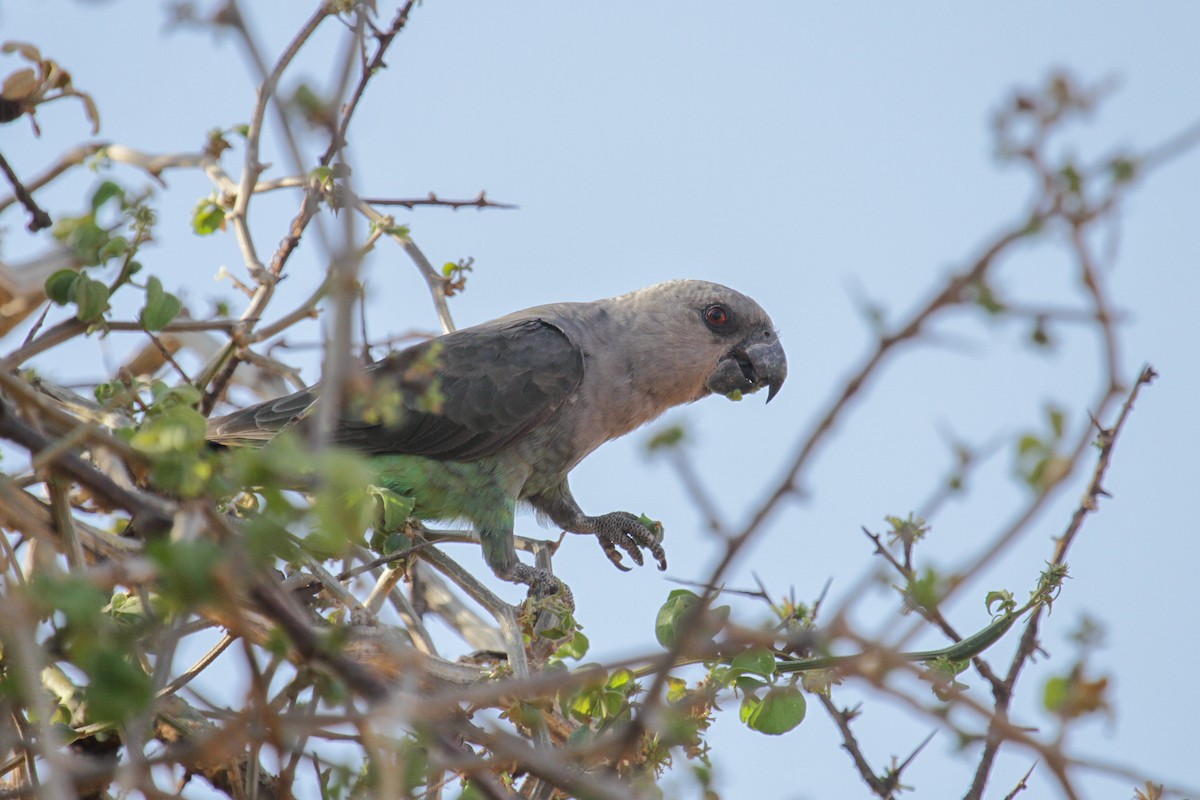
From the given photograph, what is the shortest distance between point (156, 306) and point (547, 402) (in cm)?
243

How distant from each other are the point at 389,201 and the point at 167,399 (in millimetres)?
2109

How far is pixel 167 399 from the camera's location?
269cm

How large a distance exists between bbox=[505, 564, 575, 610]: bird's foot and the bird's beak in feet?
5.43

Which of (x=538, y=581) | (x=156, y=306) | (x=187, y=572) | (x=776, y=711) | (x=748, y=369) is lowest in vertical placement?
(x=187, y=572)

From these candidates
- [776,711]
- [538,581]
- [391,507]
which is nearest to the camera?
[776,711]

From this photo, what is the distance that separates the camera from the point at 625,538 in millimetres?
Answer: 5812

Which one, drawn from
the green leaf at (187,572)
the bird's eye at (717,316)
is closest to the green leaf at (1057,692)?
the green leaf at (187,572)

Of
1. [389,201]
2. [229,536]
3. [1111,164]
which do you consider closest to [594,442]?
[389,201]

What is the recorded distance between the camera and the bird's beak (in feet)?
20.2

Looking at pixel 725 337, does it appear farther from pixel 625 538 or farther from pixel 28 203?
pixel 28 203

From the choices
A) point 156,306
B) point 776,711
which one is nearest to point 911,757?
point 776,711

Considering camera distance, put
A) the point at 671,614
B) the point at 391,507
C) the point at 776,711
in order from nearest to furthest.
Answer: the point at 776,711
the point at 671,614
the point at 391,507

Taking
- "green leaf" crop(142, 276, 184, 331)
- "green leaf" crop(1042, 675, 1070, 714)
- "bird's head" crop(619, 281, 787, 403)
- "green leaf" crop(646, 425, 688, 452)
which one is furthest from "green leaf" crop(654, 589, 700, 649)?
"bird's head" crop(619, 281, 787, 403)

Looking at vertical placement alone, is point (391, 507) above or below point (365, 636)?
above
